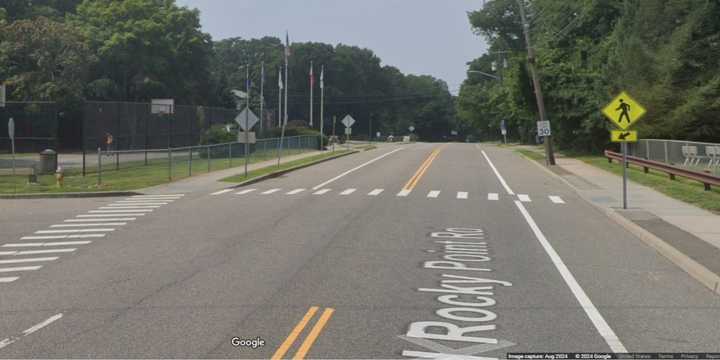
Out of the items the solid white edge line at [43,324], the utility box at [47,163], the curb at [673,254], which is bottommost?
the solid white edge line at [43,324]

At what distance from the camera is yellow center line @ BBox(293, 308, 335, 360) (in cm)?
691

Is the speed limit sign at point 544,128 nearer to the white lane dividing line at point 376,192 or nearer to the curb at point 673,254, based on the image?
the white lane dividing line at point 376,192

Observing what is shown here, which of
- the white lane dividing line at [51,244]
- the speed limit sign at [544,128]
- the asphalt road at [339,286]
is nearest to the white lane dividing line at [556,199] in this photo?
the asphalt road at [339,286]

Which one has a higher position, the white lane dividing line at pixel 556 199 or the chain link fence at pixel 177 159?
the chain link fence at pixel 177 159

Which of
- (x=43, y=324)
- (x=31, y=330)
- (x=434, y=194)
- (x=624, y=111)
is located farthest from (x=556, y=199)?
(x=31, y=330)

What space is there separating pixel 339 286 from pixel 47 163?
2776 centimetres

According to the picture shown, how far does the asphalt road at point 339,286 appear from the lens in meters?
7.38

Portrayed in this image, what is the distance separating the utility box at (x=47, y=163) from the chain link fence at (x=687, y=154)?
26.1 m

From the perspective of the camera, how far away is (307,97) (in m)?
136

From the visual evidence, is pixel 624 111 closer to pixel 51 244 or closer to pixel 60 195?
pixel 51 244

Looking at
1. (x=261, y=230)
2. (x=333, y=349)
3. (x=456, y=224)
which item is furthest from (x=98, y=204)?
(x=333, y=349)

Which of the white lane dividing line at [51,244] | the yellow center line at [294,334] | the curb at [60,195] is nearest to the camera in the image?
the yellow center line at [294,334]

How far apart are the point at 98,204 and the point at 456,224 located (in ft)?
36.4

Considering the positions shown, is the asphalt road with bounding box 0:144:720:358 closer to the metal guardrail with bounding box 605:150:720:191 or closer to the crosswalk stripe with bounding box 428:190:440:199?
the crosswalk stripe with bounding box 428:190:440:199
